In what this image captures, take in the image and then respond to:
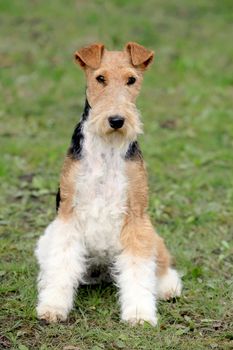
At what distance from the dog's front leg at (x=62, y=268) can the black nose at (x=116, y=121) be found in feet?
2.61

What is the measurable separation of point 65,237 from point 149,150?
4250 mm

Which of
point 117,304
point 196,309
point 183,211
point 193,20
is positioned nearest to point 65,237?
point 117,304

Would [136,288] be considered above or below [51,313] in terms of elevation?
above

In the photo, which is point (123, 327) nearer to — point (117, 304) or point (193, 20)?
point (117, 304)

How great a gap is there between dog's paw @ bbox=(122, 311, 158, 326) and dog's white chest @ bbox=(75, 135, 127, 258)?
46 centimetres

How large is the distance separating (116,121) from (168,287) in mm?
1500

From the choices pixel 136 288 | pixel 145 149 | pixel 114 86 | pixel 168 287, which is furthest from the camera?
pixel 145 149

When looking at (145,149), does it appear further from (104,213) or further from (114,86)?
(114,86)

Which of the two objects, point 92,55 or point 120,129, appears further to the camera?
point 92,55

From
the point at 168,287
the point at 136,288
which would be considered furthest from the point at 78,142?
the point at 168,287

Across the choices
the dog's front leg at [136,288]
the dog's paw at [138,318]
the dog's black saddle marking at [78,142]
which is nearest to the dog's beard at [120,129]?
the dog's black saddle marking at [78,142]

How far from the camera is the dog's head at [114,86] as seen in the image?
514 centimetres

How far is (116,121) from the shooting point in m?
5.09

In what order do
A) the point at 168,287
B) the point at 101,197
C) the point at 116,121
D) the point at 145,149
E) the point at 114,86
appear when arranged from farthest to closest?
1. the point at 145,149
2. the point at 168,287
3. the point at 101,197
4. the point at 114,86
5. the point at 116,121
